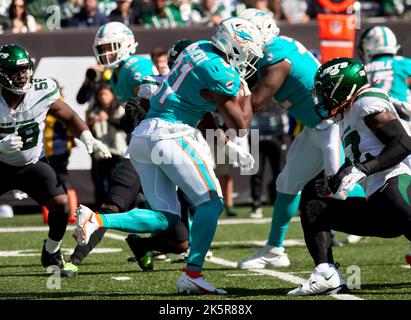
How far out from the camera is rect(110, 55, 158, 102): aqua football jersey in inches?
280

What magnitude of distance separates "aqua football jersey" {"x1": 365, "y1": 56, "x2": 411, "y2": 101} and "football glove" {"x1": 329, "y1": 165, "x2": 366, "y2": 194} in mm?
3290

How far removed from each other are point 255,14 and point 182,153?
1.92 m

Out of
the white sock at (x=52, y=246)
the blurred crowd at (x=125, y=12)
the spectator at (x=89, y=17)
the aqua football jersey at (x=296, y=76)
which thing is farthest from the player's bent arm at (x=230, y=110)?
the spectator at (x=89, y=17)

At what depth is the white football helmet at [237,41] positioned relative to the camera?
221 inches

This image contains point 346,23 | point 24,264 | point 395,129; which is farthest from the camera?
point 346,23

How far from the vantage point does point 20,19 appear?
11.3 metres

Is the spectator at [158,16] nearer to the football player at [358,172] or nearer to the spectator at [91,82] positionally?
the spectator at [91,82]

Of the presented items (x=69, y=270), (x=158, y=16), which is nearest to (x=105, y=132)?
(x=158, y=16)

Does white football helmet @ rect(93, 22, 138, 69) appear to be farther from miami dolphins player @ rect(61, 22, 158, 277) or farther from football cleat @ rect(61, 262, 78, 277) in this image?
football cleat @ rect(61, 262, 78, 277)

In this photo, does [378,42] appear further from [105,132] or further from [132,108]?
[105,132]

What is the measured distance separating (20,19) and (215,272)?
18.5 feet

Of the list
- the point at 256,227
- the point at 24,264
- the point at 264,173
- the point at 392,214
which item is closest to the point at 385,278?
the point at 392,214

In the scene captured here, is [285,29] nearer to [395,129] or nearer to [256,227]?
[256,227]

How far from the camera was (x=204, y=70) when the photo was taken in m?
5.43
